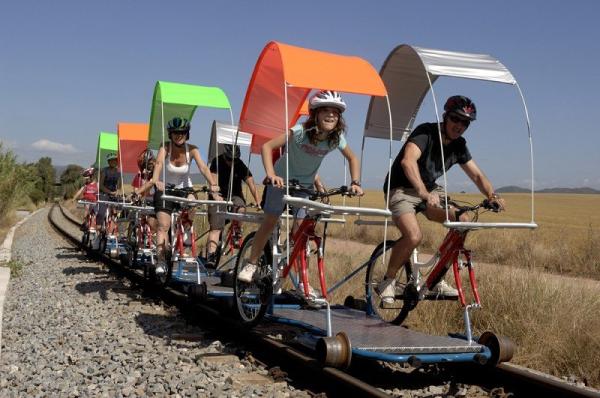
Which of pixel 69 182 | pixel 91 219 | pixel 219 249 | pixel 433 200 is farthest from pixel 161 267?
pixel 69 182

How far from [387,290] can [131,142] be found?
9.36 m

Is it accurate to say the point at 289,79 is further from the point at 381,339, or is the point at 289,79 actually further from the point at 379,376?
the point at 379,376

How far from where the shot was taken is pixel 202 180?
1069 cm

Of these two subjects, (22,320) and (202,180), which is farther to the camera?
(202,180)

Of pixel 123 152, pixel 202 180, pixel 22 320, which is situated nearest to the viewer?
pixel 22 320

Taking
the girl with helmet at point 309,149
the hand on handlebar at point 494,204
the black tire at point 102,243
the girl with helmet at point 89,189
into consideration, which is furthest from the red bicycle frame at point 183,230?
the girl with helmet at point 89,189

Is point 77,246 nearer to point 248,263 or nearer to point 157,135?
point 157,135

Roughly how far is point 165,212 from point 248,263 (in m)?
3.43

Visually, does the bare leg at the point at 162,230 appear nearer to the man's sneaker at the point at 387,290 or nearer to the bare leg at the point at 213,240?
the bare leg at the point at 213,240

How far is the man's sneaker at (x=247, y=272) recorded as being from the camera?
6.85 meters

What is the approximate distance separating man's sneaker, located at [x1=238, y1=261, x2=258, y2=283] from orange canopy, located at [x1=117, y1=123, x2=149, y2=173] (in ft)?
22.5

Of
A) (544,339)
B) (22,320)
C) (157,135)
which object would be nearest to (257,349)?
(544,339)

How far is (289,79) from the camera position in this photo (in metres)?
6.22

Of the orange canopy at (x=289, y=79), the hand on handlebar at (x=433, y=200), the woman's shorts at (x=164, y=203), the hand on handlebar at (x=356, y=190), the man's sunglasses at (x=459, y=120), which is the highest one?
the orange canopy at (x=289, y=79)
